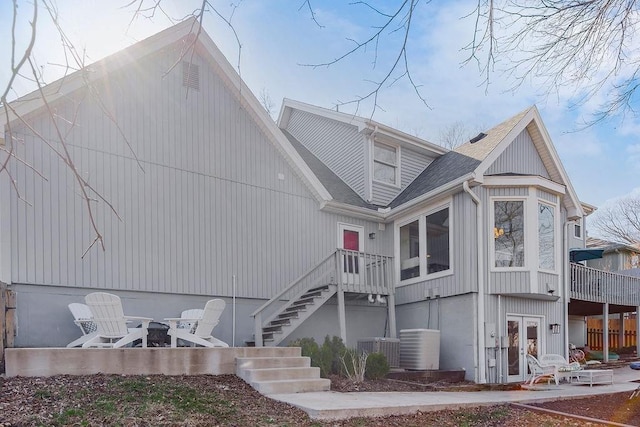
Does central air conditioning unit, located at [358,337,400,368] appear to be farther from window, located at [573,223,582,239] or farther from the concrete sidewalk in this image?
window, located at [573,223,582,239]

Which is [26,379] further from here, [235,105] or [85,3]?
[235,105]

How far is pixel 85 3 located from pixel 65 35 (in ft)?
1.91

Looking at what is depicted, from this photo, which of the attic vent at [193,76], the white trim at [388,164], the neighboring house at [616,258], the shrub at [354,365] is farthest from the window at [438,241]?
the neighboring house at [616,258]

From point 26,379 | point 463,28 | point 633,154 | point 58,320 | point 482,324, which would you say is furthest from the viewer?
point 482,324

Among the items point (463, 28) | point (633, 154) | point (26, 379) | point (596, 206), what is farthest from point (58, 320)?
point (596, 206)

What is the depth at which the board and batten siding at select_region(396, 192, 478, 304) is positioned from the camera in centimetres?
1084

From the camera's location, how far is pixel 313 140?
1652 cm

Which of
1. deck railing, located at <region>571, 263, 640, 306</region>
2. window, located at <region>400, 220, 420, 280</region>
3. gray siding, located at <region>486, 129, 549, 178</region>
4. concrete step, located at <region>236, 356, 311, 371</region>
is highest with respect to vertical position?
gray siding, located at <region>486, 129, 549, 178</region>

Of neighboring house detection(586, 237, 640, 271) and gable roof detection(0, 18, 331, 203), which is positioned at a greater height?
gable roof detection(0, 18, 331, 203)

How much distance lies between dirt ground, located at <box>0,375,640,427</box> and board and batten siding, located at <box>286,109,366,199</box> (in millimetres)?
7785

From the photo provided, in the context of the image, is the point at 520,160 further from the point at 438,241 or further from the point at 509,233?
the point at 438,241

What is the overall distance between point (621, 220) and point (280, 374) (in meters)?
32.3

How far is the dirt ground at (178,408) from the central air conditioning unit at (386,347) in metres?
3.28

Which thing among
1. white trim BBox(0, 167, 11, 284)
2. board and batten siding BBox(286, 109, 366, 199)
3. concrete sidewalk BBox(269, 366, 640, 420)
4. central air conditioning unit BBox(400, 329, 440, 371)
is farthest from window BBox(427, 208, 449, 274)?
white trim BBox(0, 167, 11, 284)
